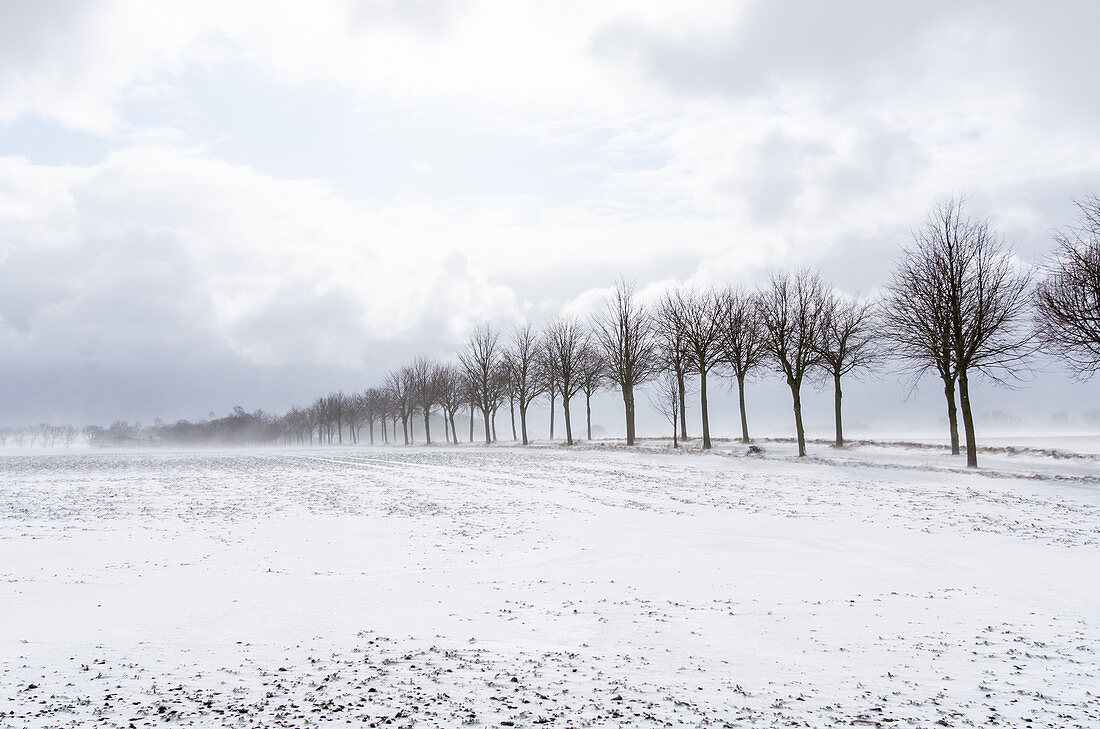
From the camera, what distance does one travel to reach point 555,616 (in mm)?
6812

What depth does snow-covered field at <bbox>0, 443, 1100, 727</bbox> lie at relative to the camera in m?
4.57

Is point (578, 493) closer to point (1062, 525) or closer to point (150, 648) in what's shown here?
point (1062, 525)

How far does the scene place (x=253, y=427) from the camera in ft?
564

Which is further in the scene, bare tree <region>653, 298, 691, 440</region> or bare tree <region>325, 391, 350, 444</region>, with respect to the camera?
bare tree <region>325, 391, 350, 444</region>

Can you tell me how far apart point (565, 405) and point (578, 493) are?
1464 inches

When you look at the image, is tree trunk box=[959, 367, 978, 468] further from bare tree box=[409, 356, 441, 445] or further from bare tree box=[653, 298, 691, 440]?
bare tree box=[409, 356, 441, 445]

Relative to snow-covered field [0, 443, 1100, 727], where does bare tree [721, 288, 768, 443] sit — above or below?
above

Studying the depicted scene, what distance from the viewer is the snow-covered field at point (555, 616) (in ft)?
15.0

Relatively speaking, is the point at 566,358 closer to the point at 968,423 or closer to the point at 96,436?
the point at 968,423

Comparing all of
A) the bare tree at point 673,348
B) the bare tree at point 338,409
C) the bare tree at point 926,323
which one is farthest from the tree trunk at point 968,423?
the bare tree at point 338,409

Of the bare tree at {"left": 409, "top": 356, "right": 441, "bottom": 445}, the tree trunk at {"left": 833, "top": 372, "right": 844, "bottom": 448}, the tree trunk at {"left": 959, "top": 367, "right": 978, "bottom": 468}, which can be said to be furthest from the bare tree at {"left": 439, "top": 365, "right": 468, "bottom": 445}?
the tree trunk at {"left": 959, "top": 367, "right": 978, "bottom": 468}

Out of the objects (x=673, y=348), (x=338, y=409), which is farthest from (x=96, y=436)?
(x=673, y=348)

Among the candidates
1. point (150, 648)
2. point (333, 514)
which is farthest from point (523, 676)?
point (333, 514)

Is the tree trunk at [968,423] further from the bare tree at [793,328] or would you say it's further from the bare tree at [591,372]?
the bare tree at [591,372]
